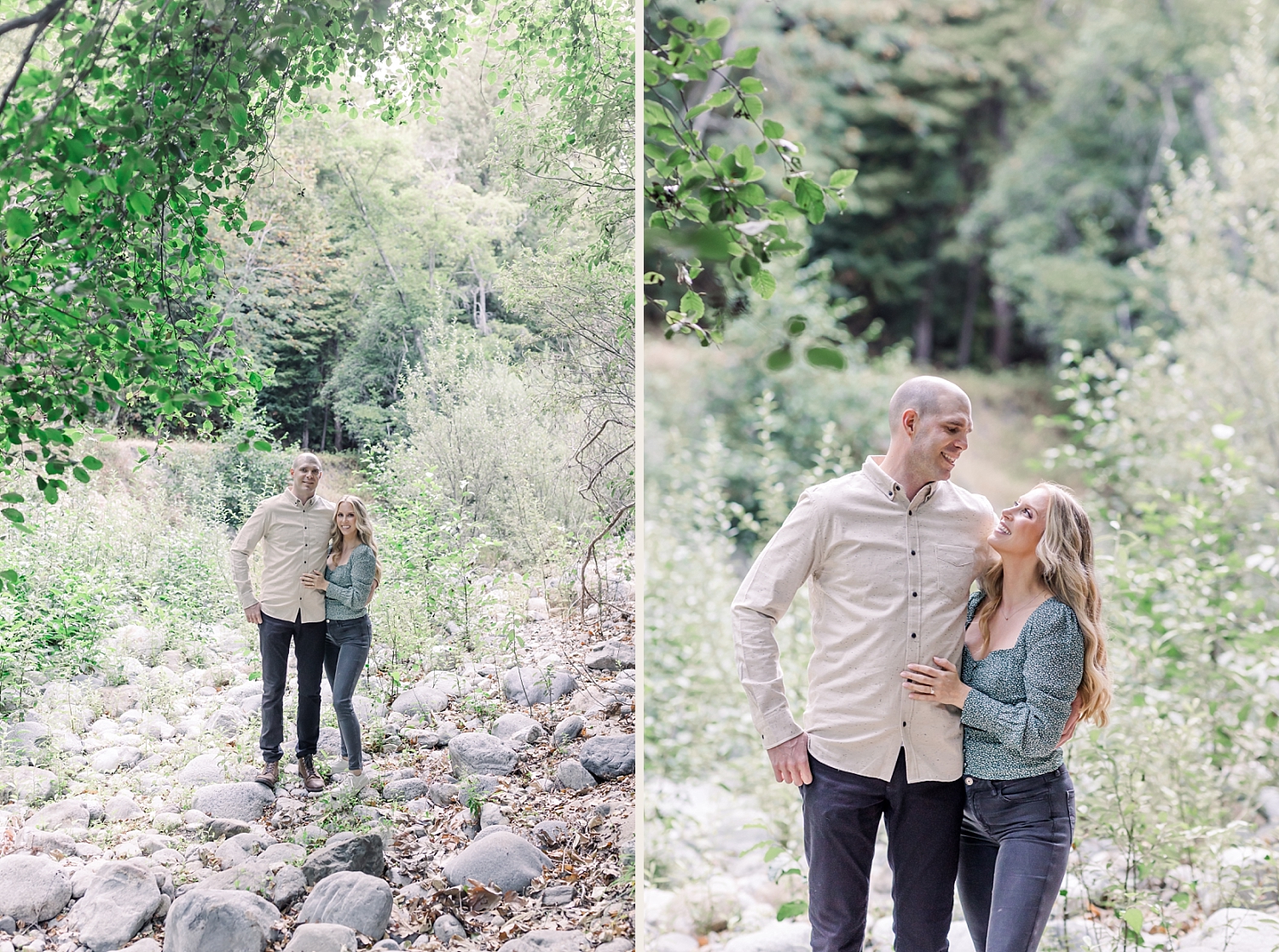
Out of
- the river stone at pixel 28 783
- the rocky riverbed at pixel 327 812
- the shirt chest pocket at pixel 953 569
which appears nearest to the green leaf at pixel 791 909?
the rocky riverbed at pixel 327 812

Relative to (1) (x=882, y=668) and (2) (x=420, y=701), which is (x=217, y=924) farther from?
(1) (x=882, y=668)

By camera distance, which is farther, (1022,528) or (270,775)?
(270,775)

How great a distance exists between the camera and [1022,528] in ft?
5.08

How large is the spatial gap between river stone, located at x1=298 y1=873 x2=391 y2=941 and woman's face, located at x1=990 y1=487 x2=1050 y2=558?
1332mm

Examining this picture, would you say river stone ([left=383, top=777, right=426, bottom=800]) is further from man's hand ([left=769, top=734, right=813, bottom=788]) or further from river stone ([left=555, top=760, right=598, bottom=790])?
man's hand ([left=769, top=734, right=813, bottom=788])


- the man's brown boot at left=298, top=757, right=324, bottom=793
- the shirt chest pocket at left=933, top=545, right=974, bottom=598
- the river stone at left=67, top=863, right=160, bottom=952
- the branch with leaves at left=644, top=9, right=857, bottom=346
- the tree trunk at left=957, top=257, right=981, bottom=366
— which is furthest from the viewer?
the tree trunk at left=957, top=257, right=981, bottom=366

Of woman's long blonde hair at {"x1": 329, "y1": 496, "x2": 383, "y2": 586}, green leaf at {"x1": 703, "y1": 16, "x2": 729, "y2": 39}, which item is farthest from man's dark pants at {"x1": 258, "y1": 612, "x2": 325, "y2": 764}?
green leaf at {"x1": 703, "y1": 16, "x2": 729, "y2": 39}

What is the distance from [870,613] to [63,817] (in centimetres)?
152

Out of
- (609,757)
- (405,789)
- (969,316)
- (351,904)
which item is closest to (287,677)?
(405,789)

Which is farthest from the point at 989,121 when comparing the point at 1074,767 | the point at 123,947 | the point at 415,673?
the point at 123,947

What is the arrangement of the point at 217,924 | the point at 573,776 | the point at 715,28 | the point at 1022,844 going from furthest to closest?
the point at 573,776, the point at 217,924, the point at 1022,844, the point at 715,28

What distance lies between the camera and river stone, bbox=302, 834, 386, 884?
1762 mm

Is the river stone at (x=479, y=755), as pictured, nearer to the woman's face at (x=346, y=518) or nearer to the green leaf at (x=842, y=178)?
the woman's face at (x=346, y=518)

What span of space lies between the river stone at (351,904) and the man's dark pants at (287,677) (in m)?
0.25
